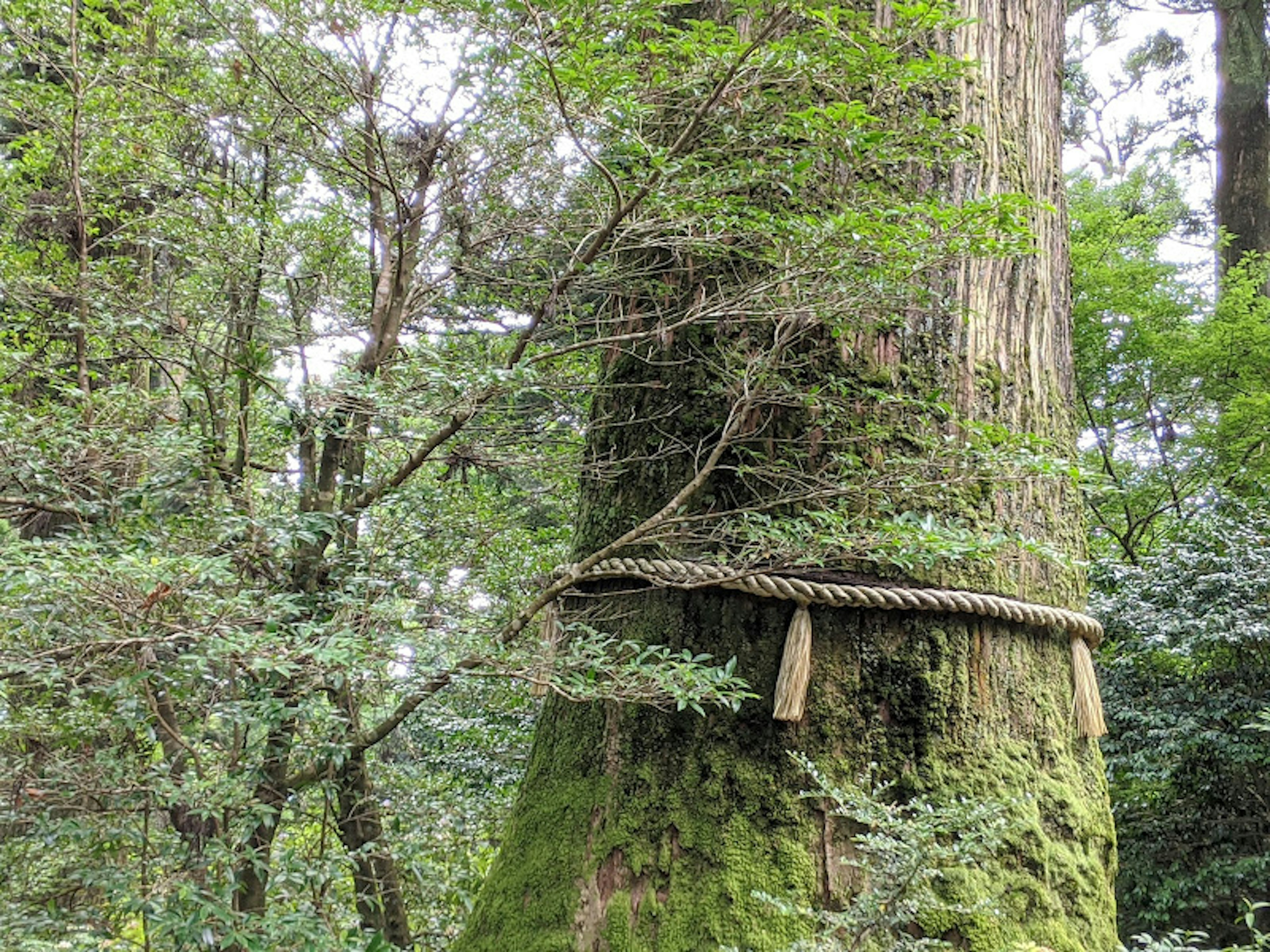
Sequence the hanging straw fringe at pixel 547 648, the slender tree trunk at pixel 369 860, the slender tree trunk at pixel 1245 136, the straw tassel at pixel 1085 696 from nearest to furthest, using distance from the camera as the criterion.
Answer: the hanging straw fringe at pixel 547 648 < the straw tassel at pixel 1085 696 < the slender tree trunk at pixel 369 860 < the slender tree trunk at pixel 1245 136

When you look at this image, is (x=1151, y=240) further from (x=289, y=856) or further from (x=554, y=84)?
(x=289, y=856)

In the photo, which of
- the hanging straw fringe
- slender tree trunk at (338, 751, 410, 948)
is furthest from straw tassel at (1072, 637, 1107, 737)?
slender tree trunk at (338, 751, 410, 948)

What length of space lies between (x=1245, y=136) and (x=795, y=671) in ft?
30.4

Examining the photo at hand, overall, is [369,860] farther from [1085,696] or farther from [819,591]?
[1085,696]

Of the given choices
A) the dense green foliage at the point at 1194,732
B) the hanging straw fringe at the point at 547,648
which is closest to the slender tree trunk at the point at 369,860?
the hanging straw fringe at the point at 547,648

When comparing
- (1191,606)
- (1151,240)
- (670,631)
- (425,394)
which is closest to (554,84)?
(425,394)

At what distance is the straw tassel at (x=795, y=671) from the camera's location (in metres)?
1.88

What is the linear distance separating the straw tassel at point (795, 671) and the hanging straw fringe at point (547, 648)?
51cm

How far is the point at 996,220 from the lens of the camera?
63.2 inches

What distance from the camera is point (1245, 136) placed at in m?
8.27

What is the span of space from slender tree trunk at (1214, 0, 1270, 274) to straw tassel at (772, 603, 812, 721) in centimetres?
811

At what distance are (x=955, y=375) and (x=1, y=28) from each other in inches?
115

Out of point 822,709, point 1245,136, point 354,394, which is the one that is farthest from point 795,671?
point 1245,136

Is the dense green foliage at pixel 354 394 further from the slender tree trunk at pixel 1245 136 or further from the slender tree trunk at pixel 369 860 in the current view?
the slender tree trunk at pixel 1245 136
